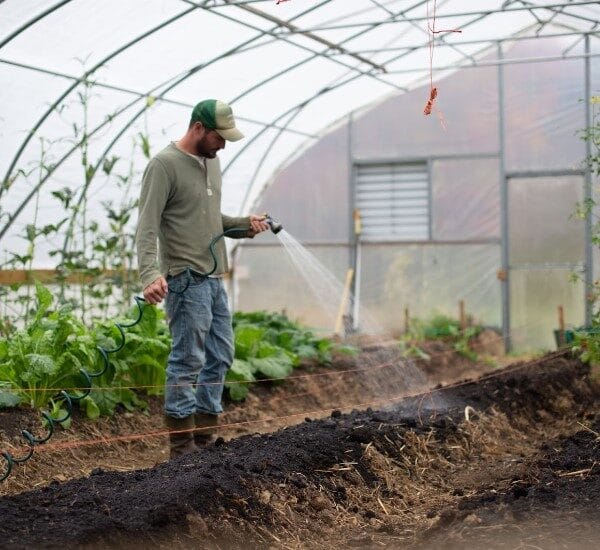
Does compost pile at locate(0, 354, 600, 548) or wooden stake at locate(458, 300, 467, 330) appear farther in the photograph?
wooden stake at locate(458, 300, 467, 330)

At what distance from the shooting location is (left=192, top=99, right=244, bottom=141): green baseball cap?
4.94m

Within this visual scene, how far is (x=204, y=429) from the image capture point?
5250 mm

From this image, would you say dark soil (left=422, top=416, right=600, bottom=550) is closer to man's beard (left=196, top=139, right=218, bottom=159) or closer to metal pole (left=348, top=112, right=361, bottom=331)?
man's beard (left=196, top=139, right=218, bottom=159)

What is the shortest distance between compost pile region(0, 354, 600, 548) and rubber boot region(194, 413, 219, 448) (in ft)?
0.78

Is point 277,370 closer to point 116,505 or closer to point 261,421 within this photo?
point 261,421

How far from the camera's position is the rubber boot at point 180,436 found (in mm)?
5039

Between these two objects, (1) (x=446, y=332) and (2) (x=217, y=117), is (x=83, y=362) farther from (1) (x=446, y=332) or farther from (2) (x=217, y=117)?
(1) (x=446, y=332)

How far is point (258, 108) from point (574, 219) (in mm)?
3743

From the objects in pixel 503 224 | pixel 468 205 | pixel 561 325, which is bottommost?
pixel 561 325

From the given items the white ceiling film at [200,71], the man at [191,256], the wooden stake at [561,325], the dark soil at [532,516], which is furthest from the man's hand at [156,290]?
the wooden stake at [561,325]

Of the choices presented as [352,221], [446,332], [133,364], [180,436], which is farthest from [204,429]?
[352,221]

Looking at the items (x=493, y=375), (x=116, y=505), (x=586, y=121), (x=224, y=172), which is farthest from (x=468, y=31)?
(x=116, y=505)

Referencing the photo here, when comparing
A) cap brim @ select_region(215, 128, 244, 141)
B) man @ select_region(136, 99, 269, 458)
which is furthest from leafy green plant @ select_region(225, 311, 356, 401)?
cap brim @ select_region(215, 128, 244, 141)

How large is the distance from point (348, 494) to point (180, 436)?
1.03 metres
